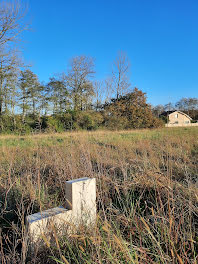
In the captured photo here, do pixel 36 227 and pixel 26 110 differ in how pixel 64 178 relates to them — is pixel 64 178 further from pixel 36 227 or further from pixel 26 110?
pixel 26 110

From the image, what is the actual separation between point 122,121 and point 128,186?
16975 mm

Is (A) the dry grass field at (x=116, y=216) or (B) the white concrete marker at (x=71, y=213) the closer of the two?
(A) the dry grass field at (x=116, y=216)

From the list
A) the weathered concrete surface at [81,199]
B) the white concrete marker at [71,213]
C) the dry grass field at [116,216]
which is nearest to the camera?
the dry grass field at [116,216]

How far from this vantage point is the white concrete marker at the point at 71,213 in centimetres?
126

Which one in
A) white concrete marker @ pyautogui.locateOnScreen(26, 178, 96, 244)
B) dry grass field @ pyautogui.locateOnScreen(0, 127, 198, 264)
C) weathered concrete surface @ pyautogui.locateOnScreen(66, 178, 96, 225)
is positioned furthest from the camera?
weathered concrete surface @ pyautogui.locateOnScreen(66, 178, 96, 225)

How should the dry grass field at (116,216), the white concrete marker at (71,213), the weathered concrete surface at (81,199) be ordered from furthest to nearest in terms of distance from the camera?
the weathered concrete surface at (81,199)
the white concrete marker at (71,213)
the dry grass field at (116,216)

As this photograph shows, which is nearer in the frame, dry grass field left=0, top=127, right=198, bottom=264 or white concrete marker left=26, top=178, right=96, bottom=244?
dry grass field left=0, top=127, right=198, bottom=264

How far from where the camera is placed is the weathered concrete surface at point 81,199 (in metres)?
1.43

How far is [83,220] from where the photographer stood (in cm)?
148

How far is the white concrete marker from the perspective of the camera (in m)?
1.26

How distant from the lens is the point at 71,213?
1.44m

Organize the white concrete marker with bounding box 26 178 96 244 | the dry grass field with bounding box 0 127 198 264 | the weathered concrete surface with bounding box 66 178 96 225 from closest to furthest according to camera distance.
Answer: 1. the dry grass field with bounding box 0 127 198 264
2. the white concrete marker with bounding box 26 178 96 244
3. the weathered concrete surface with bounding box 66 178 96 225

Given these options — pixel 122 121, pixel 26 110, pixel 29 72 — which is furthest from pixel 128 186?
pixel 29 72

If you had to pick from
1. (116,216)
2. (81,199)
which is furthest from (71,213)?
(116,216)
